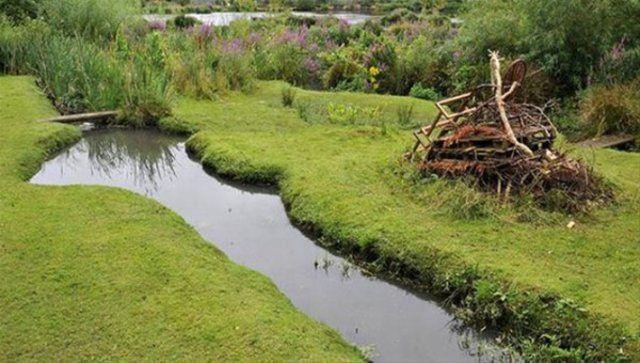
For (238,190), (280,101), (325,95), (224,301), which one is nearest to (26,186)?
(238,190)

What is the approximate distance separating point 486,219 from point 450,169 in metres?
0.76

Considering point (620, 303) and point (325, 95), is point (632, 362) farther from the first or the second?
point (325, 95)

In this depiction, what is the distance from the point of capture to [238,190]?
745cm

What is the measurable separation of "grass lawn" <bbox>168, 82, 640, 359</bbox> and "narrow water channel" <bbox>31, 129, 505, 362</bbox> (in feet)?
0.75

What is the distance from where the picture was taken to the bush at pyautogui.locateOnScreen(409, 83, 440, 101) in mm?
12492

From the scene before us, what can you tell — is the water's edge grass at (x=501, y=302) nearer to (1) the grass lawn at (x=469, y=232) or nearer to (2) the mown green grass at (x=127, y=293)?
(1) the grass lawn at (x=469, y=232)

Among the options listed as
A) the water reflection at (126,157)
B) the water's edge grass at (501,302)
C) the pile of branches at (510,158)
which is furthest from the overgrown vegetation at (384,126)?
the water reflection at (126,157)

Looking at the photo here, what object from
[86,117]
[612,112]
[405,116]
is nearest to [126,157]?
[86,117]

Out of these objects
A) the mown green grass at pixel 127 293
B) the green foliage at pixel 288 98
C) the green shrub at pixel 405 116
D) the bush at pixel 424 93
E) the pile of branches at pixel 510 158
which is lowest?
the bush at pixel 424 93

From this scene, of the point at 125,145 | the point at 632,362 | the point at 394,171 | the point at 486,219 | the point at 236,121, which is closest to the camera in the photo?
the point at 632,362

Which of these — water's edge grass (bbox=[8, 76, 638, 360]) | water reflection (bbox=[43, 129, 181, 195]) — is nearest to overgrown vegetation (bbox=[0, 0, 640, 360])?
water's edge grass (bbox=[8, 76, 638, 360])

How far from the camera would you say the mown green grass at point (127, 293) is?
13.7 ft

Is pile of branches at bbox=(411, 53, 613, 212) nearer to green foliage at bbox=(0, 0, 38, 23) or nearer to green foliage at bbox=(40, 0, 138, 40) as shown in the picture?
green foliage at bbox=(40, 0, 138, 40)

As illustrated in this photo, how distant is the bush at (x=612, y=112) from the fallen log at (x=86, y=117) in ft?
22.4
